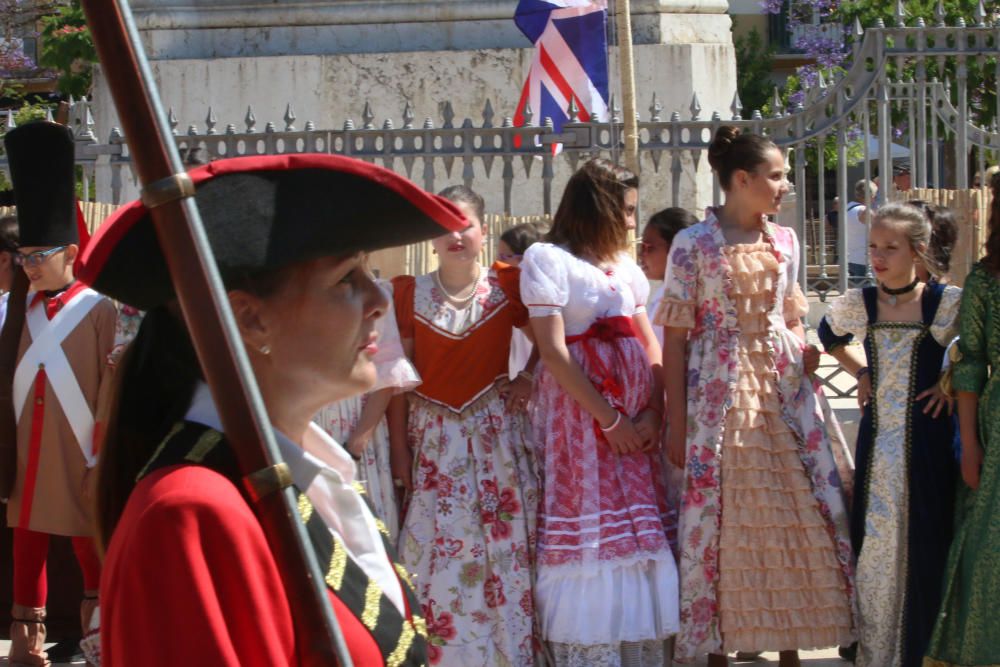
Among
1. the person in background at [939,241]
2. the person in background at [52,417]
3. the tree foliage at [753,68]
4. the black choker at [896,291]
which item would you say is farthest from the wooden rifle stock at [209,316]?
the tree foliage at [753,68]

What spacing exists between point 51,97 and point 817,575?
24757 mm

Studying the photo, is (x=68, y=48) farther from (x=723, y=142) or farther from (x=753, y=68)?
(x=723, y=142)

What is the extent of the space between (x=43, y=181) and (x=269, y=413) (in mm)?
3707

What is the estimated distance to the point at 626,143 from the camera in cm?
795

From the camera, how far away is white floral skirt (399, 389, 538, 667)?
555cm

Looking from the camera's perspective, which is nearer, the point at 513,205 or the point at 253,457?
the point at 253,457

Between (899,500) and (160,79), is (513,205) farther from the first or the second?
(899,500)

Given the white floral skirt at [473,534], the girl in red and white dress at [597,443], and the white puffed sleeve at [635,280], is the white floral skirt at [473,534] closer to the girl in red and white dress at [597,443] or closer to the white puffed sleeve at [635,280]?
the girl in red and white dress at [597,443]

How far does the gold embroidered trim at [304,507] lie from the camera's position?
2102 mm

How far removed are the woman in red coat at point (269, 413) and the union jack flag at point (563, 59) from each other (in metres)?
6.48

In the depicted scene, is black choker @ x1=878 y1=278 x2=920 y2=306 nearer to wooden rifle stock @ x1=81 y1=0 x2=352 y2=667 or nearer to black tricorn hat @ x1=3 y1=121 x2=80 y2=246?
black tricorn hat @ x1=3 y1=121 x2=80 y2=246

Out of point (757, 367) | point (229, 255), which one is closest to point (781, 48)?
point (757, 367)

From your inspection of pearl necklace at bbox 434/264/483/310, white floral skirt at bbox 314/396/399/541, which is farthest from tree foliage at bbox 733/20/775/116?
white floral skirt at bbox 314/396/399/541

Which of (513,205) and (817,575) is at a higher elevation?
(513,205)
